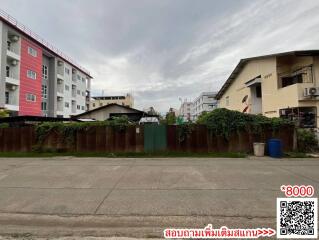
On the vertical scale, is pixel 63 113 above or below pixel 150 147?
above

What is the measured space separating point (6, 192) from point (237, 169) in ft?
26.8

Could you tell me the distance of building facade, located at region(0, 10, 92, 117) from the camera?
32.6 metres

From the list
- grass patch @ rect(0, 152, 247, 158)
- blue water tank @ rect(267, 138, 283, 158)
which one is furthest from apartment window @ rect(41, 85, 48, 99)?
blue water tank @ rect(267, 138, 283, 158)

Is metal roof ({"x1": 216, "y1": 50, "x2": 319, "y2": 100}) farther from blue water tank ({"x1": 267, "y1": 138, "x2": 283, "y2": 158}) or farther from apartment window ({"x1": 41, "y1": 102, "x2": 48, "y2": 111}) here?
apartment window ({"x1": 41, "y1": 102, "x2": 48, "y2": 111})

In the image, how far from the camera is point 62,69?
49938mm

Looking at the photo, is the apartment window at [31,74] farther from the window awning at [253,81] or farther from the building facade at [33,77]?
the window awning at [253,81]

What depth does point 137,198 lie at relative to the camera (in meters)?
5.68

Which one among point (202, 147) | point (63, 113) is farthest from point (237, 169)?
point (63, 113)

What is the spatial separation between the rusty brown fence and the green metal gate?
0.26 m

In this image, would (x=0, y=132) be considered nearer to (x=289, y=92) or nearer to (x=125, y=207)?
(x=125, y=207)

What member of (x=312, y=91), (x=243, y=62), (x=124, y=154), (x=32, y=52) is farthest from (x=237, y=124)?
(x=32, y=52)

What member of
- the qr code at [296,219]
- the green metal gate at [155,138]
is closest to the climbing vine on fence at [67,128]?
the green metal gate at [155,138]

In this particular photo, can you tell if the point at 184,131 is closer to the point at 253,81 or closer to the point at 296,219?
the point at 296,219

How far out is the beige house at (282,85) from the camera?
16516 millimetres
